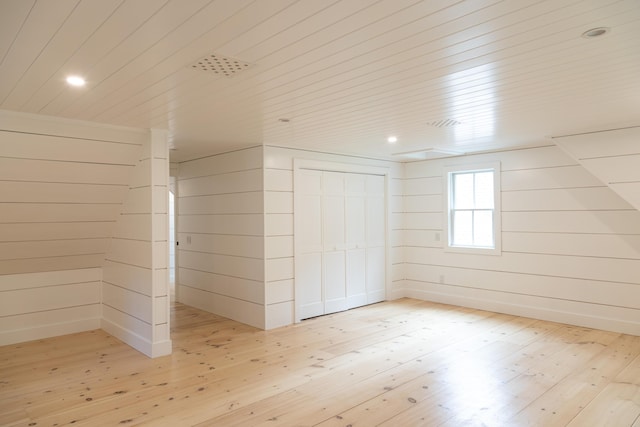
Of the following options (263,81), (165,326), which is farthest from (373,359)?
(263,81)

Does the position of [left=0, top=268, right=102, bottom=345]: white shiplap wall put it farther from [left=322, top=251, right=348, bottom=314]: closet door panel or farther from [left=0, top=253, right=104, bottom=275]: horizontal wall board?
[left=322, top=251, right=348, bottom=314]: closet door panel

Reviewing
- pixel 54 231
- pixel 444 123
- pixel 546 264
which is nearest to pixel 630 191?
pixel 546 264

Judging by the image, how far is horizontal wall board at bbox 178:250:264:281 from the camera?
5008 millimetres

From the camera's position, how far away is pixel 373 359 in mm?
3939

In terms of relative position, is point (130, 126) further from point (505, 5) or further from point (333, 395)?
point (505, 5)

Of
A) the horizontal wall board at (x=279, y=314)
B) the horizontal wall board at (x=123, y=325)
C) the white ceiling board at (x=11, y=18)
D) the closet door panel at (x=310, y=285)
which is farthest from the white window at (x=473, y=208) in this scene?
the white ceiling board at (x=11, y=18)

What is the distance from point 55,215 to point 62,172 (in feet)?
1.99

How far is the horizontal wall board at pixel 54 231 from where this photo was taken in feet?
13.7

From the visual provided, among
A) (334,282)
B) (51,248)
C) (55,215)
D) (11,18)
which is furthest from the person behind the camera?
(334,282)

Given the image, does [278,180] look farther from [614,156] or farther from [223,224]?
[614,156]

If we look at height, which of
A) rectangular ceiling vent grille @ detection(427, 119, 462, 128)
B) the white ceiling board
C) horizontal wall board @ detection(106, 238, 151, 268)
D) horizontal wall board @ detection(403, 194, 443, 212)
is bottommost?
horizontal wall board @ detection(106, 238, 151, 268)

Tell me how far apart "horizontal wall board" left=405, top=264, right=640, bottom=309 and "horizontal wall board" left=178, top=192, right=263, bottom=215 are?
3023 millimetres

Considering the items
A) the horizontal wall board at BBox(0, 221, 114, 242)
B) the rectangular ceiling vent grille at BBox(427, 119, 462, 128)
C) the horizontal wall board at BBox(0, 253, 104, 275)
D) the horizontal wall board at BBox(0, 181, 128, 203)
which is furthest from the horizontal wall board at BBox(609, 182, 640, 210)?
the horizontal wall board at BBox(0, 253, 104, 275)

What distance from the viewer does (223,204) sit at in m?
5.54
